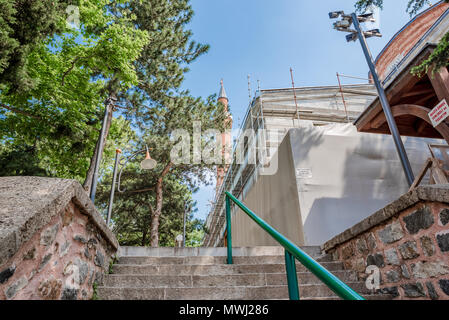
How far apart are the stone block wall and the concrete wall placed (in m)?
3.38

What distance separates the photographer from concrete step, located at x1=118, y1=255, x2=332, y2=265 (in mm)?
2990

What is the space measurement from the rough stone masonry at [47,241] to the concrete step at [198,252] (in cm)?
79

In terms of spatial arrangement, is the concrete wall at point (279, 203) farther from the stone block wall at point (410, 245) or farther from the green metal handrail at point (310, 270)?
the green metal handrail at point (310, 270)

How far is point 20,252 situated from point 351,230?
2.83m


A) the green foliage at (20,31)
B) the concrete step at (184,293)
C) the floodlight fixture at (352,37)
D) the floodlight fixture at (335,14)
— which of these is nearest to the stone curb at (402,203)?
the concrete step at (184,293)

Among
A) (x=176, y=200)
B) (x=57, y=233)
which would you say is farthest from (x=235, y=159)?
(x=57, y=233)

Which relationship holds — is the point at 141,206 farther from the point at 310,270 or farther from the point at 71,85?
the point at 310,270

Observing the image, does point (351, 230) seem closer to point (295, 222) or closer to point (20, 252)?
point (20, 252)

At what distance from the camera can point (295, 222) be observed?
20.4 ft

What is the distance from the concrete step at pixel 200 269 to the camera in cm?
270

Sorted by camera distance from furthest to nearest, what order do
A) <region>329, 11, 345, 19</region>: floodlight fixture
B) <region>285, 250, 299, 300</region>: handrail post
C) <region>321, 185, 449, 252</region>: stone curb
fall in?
<region>329, 11, 345, 19</region>: floodlight fixture, <region>321, 185, 449, 252</region>: stone curb, <region>285, 250, 299, 300</region>: handrail post

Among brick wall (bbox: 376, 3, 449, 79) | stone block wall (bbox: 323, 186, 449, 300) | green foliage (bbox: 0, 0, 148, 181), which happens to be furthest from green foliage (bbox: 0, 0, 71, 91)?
brick wall (bbox: 376, 3, 449, 79)

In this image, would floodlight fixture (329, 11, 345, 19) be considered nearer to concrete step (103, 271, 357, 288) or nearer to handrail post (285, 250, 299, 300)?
concrete step (103, 271, 357, 288)

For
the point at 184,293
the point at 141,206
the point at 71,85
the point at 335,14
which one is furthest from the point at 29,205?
the point at 141,206
